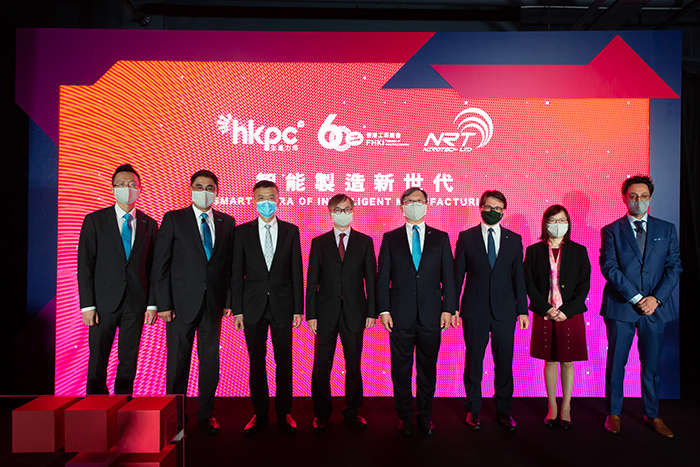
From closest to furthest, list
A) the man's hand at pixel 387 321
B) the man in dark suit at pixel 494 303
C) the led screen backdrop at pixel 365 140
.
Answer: the man's hand at pixel 387 321 < the man in dark suit at pixel 494 303 < the led screen backdrop at pixel 365 140

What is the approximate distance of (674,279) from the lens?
10.5 feet

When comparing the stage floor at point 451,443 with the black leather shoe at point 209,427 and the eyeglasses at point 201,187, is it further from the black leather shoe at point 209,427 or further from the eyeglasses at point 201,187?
the eyeglasses at point 201,187

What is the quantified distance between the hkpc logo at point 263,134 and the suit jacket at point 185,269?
1184mm

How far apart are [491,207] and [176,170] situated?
126 inches

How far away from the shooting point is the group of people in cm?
314

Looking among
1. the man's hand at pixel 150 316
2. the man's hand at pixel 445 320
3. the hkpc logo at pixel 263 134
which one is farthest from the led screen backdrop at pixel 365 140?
the man's hand at pixel 445 320

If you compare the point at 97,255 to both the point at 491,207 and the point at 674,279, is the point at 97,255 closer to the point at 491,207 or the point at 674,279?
the point at 491,207

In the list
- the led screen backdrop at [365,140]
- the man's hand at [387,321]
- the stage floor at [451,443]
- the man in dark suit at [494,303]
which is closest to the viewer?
the stage floor at [451,443]

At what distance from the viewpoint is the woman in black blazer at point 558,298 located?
3.19 metres

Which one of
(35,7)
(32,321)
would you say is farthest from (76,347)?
(35,7)

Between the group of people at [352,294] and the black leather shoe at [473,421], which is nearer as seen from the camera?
the group of people at [352,294]

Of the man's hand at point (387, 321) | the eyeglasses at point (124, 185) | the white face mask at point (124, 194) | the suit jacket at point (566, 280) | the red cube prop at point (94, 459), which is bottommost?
the red cube prop at point (94, 459)

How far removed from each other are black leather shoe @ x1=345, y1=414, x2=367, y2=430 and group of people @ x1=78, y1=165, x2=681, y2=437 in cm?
1

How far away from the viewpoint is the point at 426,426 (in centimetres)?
316
